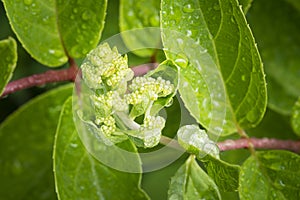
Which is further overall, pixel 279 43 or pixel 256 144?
pixel 279 43

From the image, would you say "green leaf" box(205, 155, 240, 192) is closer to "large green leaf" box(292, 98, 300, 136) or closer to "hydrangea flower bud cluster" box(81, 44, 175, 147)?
"hydrangea flower bud cluster" box(81, 44, 175, 147)

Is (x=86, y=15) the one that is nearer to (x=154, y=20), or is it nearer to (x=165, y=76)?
(x=154, y=20)

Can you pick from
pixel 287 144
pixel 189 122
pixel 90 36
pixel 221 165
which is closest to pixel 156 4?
pixel 90 36

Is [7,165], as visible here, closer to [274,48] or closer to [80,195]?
[80,195]

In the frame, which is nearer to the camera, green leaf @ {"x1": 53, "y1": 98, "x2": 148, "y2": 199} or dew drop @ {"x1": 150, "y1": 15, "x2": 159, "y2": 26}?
green leaf @ {"x1": 53, "y1": 98, "x2": 148, "y2": 199}

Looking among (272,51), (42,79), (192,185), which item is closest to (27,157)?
(42,79)

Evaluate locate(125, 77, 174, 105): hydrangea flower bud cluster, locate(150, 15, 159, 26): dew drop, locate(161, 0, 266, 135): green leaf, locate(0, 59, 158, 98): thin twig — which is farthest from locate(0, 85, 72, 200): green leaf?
locate(125, 77, 174, 105): hydrangea flower bud cluster

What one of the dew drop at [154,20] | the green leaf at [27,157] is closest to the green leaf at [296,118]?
the dew drop at [154,20]
